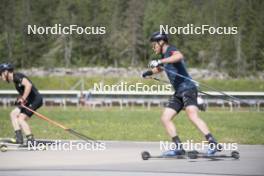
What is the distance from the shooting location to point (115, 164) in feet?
32.9

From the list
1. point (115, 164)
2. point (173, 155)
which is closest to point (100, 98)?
point (173, 155)

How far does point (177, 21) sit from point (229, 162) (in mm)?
19335

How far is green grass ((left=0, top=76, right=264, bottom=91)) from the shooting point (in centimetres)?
2644

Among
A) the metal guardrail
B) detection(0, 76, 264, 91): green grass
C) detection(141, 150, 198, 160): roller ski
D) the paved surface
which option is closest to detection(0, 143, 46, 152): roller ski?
the paved surface

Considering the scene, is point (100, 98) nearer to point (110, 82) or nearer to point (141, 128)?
point (110, 82)

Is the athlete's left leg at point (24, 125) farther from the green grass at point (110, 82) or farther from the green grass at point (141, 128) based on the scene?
the green grass at point (110, 82)

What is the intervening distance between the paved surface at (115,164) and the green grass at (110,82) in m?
14.4

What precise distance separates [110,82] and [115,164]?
816 inches

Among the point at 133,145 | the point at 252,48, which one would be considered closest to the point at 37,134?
the point at 133,145

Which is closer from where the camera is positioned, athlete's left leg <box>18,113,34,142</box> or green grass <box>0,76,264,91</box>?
athlete's left leg <box>18,113,34,142</box>

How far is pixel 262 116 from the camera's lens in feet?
73.2

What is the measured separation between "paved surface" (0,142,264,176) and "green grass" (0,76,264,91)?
Answer: 14.4 meters

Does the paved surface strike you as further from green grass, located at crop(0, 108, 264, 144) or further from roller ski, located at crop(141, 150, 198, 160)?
green grass, located at crop(0, 108, 264, 144)

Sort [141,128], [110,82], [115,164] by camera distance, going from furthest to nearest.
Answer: [110,82]
[141,128]
[115,164]
